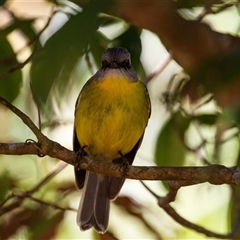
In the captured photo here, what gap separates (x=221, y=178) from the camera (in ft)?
6.72

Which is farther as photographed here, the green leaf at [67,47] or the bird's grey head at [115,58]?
the bird's grey head at [115,58]

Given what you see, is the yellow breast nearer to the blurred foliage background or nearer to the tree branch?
the blurred foliage background

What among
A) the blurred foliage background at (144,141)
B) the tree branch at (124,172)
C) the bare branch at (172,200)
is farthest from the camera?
the bare branch at (172,200)

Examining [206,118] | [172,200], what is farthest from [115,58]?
[172,200]

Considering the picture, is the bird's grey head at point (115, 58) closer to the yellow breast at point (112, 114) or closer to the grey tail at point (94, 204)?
the yellow breast at point (112, 114)

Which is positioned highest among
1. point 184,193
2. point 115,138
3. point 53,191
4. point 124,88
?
point 124,88

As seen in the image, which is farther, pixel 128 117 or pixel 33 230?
pixel 128 117

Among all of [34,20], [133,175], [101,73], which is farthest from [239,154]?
[34,20]

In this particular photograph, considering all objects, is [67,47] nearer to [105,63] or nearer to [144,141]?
[105,63]

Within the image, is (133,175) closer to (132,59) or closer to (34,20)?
(132,59)

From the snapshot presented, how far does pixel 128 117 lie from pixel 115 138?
0.15 metres

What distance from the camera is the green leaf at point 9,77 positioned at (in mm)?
2326

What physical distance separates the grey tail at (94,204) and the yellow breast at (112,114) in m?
0.43

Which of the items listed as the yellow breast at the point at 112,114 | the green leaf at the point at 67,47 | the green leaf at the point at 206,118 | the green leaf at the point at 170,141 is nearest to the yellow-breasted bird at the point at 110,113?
the yellow breast at the point at 112,114
